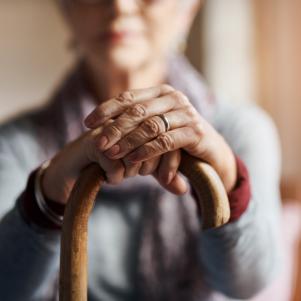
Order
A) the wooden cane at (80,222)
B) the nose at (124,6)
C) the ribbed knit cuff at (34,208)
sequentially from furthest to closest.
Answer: the nose at (124,6), the ribbed knit cuff at (34,208), the wooden cane at (80,222)

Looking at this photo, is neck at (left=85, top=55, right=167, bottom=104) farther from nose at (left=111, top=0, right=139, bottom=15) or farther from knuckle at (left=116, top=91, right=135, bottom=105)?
knuckle at (left=116, top=91, right=135, bottom=105)

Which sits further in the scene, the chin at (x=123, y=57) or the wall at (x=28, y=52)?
the wall at (x=28, y=52)

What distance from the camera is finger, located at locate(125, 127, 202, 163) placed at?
17.5 inches

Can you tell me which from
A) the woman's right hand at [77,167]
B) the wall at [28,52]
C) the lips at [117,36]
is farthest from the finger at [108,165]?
the wall at [28,52]

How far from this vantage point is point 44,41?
251 centimetres

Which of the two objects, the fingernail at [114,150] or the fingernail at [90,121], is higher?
the fingernail at [90,121]

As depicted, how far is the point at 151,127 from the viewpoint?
447 mm

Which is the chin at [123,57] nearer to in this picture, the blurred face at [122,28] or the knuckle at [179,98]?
the blurred face at [122,28]

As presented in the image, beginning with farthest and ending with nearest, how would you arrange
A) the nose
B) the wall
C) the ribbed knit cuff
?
the wall
the nose
the ribbed knit cuff

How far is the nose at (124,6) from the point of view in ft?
2.62

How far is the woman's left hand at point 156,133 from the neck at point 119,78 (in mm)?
392


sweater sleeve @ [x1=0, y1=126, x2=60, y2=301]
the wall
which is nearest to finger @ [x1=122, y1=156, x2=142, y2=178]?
sweater sleeve @ [x1=0, y1=126, x2=60, y2=301]

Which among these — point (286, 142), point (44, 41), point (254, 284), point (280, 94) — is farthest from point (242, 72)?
point (254, 284)

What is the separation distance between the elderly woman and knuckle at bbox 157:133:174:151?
0.19 ft
